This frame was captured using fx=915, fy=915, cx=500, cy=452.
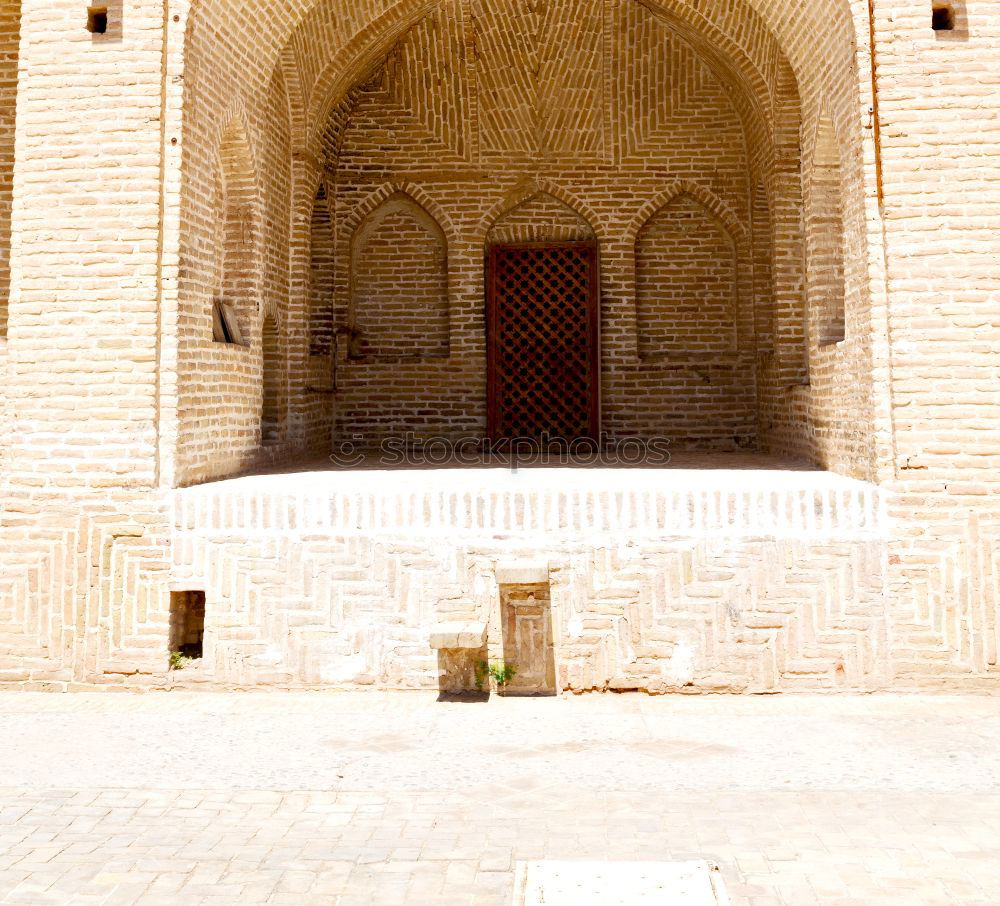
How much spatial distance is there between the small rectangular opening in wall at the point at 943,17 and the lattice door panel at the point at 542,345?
5.06 m

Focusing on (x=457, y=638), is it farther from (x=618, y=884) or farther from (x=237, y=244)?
(x=237, y=244)

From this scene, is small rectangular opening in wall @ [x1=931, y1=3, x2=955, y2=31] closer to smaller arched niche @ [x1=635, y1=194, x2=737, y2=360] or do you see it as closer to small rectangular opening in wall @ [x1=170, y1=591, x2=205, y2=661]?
smaller arched niche @ [x1=635, y1=194, x2=737, y2=360]

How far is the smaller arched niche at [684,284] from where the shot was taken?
10.3 meters

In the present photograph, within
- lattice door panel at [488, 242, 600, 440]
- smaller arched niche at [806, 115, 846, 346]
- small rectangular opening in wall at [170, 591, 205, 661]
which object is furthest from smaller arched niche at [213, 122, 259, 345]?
smaller arched niche at [806, 115, 846, 346]

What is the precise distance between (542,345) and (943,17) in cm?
557

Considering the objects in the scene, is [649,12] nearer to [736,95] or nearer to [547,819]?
[736,95]

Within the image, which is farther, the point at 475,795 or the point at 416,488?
the point at 416,488

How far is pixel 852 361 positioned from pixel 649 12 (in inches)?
220

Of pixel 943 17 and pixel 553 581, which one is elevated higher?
pixel 943 17

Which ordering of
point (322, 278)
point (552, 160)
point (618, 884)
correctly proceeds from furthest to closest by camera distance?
point (552, 160) < point (322, 278) < point (618, 884)

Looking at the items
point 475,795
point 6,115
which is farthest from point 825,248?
point 6,115

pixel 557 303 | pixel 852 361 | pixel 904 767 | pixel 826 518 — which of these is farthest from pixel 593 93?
pixel 904 767

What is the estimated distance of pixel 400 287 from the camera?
10477 millimetres

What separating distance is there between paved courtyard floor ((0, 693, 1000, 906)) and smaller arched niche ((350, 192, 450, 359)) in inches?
225
